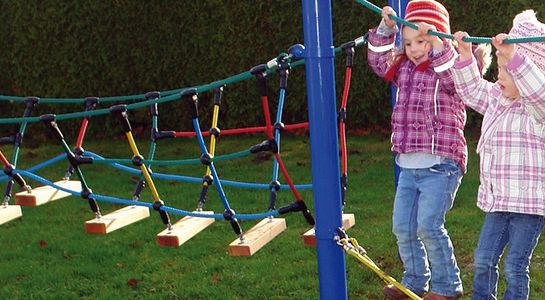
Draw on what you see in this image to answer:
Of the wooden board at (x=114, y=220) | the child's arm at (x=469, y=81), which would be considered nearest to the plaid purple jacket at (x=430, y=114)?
the child's arm at (x=469, y=81)

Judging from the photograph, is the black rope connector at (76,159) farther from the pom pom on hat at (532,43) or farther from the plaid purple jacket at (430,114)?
the pom pom on hat at (532,43)

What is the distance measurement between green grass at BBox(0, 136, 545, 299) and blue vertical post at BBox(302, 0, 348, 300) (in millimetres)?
1622

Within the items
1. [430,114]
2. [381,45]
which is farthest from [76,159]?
[430,114]

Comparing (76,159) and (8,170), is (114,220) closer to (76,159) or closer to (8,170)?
(76,159)

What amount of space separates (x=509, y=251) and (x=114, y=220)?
2.06m

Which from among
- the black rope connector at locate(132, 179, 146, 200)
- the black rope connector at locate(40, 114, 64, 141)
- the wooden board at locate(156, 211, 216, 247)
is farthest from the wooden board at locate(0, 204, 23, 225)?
the wooden board at locate(156, 211, 216, 247)

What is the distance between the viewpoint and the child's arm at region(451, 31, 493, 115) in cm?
375

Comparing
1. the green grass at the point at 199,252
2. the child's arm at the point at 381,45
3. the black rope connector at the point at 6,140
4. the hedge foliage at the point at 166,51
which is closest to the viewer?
the child's arm at the point at 381,45

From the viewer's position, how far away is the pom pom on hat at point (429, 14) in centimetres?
409

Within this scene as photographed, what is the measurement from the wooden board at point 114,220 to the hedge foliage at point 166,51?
475cm

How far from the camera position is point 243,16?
10.0 m

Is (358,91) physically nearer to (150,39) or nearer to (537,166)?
(150,39)

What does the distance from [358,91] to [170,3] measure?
220 centimetres

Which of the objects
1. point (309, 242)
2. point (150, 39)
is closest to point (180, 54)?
point (150, 39)
